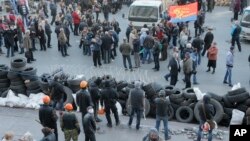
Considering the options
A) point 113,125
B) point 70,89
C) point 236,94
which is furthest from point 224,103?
point 70,89

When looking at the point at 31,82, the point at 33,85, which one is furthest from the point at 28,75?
the point at 33,85

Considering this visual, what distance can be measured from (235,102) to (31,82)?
6759 millimetres

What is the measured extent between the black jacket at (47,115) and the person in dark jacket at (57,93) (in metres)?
2.43

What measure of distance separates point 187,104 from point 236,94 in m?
1.56

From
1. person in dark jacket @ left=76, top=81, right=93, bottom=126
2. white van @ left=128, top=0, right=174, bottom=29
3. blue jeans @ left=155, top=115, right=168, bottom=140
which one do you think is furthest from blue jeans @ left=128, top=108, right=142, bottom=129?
white van @ left=128, top=0, right=174, bottom=29

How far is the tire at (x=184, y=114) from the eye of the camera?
1598 centimetres

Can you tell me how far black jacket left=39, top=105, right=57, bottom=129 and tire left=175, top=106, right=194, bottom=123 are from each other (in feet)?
14.1

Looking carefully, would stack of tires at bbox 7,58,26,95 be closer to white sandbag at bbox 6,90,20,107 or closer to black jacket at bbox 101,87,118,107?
white sandbag at bbox 6,90,20,107

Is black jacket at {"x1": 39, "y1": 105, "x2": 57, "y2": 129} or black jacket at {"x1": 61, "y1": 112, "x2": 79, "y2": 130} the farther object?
black jacket at {"x1": 39, "y1": 105, "x2": 57, "y2": 129}

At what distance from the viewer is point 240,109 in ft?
51.4

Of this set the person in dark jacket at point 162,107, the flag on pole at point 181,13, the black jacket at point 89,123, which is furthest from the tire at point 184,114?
the flag on pole at point 181,13

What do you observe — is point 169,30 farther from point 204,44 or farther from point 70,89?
point 70,89

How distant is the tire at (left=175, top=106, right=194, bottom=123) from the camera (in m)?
16.0

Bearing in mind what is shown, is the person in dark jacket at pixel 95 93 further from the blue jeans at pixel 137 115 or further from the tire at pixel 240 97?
the tire at pixel 240 97
